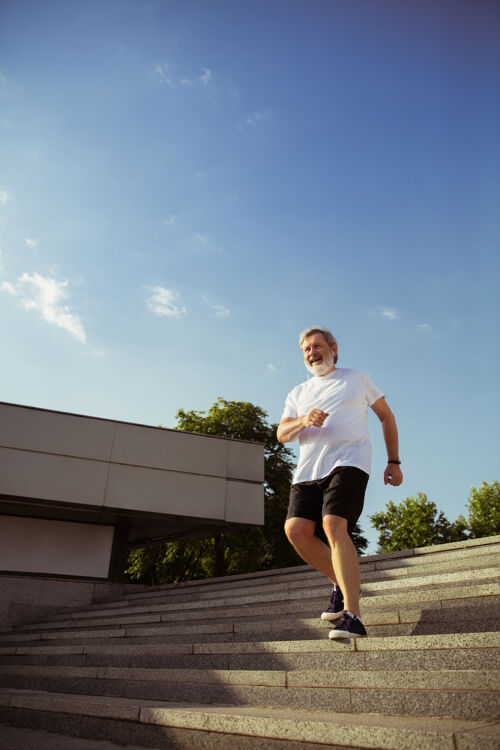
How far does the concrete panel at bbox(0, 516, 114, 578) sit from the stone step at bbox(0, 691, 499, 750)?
9284 mm

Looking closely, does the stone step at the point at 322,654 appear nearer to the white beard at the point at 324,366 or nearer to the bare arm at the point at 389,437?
the bare arm at the point at 389,437

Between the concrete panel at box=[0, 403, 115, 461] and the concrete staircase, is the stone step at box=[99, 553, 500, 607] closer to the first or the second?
the concrete staircase

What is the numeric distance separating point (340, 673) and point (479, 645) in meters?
0.70

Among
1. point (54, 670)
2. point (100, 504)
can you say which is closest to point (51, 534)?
point (100, 504)

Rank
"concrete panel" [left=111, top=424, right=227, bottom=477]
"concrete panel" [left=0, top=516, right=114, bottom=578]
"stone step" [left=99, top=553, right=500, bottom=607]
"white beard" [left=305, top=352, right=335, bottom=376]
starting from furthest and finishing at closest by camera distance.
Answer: "concrete panel" [left=111, top=424, right=227, bottom=477], "concrete panel" [left=0, top=516, right=114, bottom=578], "stone step" [left=99, top=553, right=500, bottom=607], "white beard" [left=305, top=352, right=335, bottom=376]

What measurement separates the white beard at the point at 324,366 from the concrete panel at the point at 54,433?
1019 cm

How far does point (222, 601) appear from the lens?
272 inches

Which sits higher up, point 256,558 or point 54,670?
point 256,558

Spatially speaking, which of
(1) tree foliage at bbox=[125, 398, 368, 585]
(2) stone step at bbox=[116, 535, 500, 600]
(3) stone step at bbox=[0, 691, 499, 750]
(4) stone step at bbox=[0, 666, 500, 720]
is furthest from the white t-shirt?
(1) tree foliage at bbox=[125, 398, 368, 585]

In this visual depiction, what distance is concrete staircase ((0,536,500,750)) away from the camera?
7.13 ft

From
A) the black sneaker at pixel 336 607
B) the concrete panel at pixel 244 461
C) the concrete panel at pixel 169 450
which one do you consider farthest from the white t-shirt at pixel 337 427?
the concrete panel at pixel 244 461

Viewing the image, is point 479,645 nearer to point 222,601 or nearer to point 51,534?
point 222,601

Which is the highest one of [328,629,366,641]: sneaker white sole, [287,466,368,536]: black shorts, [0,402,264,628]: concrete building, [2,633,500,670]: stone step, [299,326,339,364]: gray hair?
[0,402,264,628]: concrete building

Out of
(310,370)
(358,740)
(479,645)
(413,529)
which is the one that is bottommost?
(358,740)
